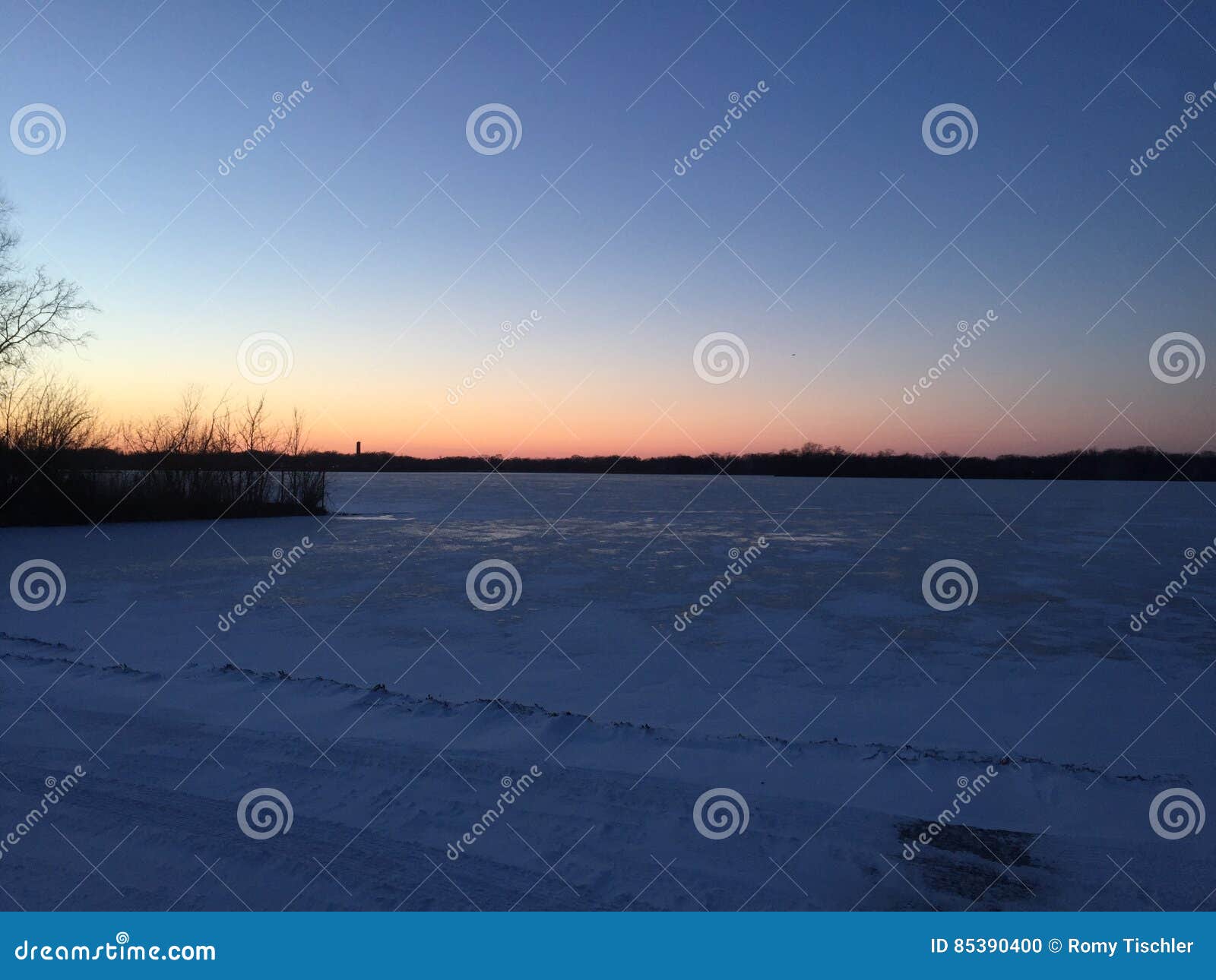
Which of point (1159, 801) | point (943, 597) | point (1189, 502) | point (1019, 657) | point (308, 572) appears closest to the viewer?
point (1159, 801)

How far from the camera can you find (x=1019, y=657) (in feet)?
20.6

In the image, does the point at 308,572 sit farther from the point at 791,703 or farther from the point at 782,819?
the point at 782,819

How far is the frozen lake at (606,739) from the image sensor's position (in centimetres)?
275

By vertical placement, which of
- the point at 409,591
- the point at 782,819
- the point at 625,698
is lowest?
the point at 782,819

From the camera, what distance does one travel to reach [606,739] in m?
4.16

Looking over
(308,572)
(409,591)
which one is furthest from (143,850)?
(308,572)

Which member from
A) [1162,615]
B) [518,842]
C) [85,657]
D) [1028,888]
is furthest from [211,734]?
[1162,615]

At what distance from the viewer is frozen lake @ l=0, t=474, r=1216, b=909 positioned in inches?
108

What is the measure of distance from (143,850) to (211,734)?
52.9 inches

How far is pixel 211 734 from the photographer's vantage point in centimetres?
410

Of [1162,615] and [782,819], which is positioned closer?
[782,819]

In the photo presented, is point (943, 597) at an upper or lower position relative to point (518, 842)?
upper

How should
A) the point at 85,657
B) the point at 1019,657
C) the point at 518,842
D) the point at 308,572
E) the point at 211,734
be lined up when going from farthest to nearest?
the point at 308,572 < the point at 1019,657 < the point at 85,657 < the point at 211,734 < the point at 518,842

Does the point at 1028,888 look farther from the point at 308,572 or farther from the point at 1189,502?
the point at 1189,502
